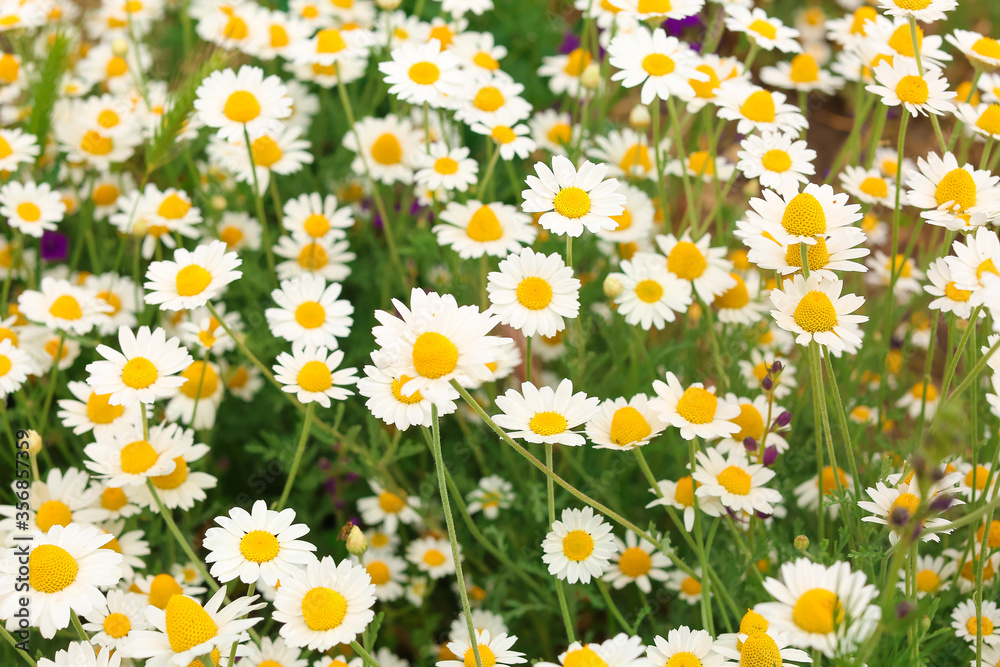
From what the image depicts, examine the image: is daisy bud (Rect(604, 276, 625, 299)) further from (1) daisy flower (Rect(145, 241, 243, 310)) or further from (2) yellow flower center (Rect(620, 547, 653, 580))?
(1) daisy flower (Rect(145, 241, 243, 310))

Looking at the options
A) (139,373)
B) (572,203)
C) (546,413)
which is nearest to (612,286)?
(572,203)

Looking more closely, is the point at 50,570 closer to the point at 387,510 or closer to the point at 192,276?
the point at 192,276

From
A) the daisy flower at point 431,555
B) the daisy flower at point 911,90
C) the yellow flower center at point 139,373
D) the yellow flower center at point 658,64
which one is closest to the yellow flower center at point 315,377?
the yellow flower center at point 139,373

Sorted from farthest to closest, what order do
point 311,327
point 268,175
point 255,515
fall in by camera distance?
point 268,175, point 311,327, point 255,515

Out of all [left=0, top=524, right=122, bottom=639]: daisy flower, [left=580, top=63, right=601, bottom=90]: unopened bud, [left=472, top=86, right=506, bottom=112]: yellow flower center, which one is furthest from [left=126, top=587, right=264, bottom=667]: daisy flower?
[left=580, top=63, right=601, bottom=90]: unopened bud

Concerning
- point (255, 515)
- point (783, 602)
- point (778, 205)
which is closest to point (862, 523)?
point (783, 602)

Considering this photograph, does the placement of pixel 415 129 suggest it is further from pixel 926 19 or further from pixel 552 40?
pixel 926 19
